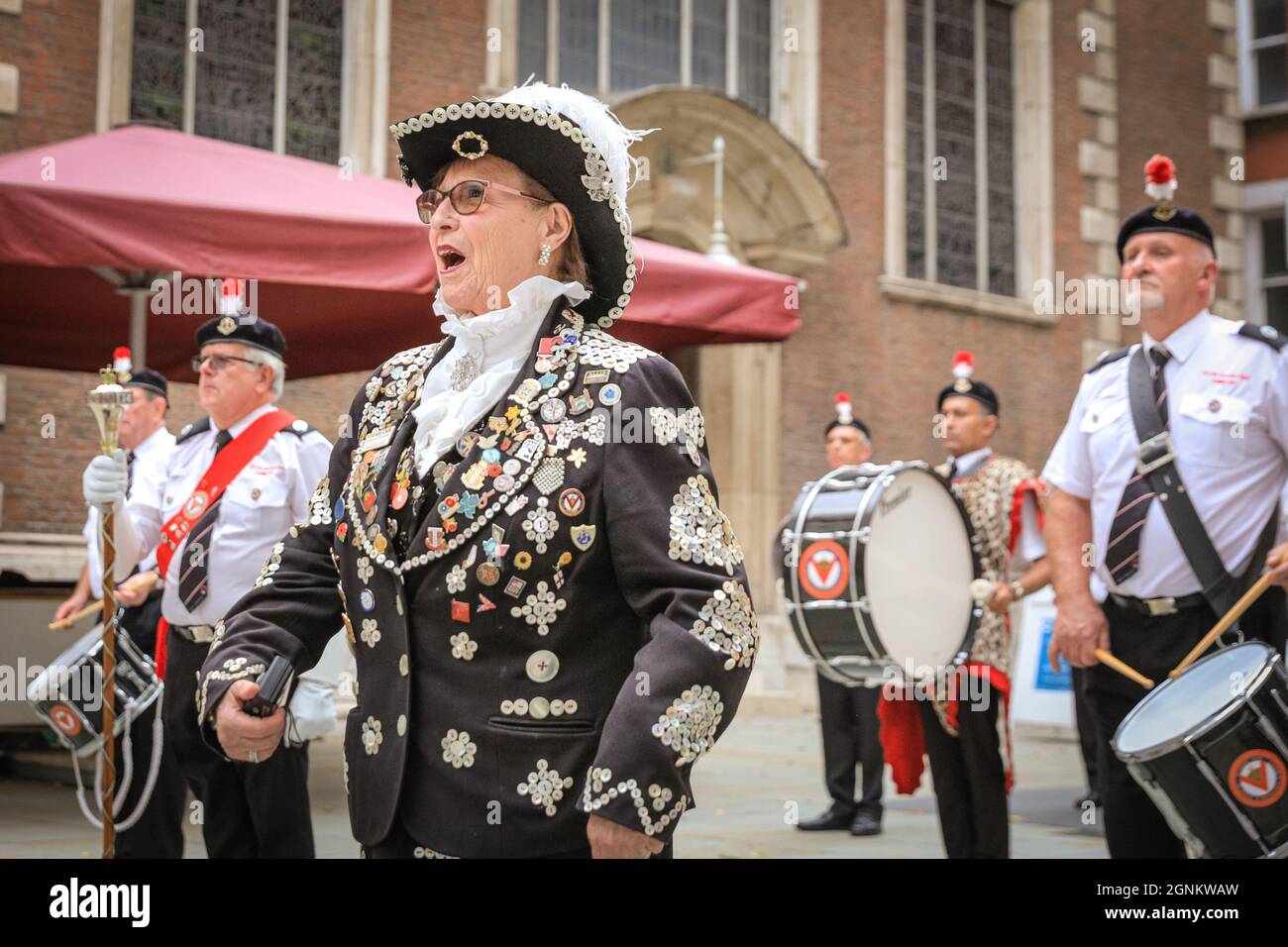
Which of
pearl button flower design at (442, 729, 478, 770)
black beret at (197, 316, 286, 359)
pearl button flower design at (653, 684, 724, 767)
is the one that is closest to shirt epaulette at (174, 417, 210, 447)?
black beret at (197, 316, 286, 359)

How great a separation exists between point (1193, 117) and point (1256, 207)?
4.63ft

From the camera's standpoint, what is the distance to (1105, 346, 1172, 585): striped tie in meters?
4.89

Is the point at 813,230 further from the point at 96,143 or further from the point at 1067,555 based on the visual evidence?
the point at 1067,555

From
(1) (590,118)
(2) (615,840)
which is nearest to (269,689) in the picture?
(2) (615,840)

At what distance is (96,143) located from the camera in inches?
283

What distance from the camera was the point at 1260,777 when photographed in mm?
4312

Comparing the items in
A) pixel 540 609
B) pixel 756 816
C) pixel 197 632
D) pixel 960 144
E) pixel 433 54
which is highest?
pixel 960 144

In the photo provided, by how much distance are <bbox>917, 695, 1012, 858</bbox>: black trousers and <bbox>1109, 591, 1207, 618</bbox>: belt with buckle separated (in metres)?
1.60

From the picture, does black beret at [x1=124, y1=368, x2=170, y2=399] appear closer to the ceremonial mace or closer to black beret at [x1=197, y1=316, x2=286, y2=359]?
black beret at [x1=197, y1=316, x2=286, y2=359]

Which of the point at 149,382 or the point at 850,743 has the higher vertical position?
the point at 149,382

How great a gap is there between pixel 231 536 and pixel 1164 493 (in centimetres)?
301

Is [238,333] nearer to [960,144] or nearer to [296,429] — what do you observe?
[296,429]

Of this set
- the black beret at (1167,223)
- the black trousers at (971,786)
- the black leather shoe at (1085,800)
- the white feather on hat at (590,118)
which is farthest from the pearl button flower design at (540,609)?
the black leather shoe at (1085,800)
